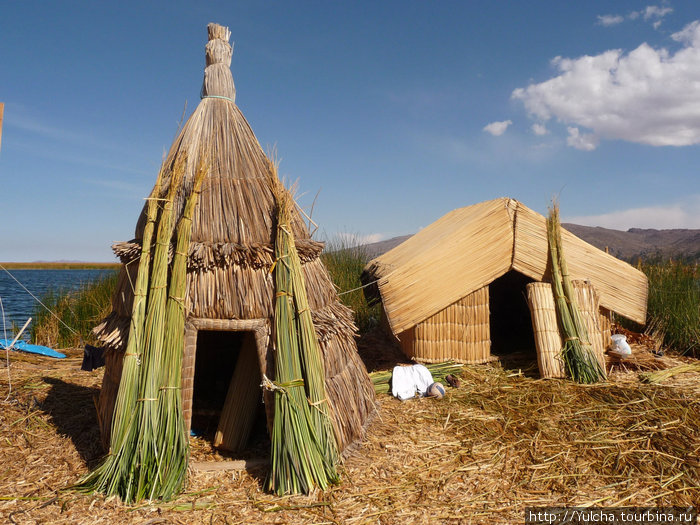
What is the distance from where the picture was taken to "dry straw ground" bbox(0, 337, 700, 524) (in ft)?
9.71

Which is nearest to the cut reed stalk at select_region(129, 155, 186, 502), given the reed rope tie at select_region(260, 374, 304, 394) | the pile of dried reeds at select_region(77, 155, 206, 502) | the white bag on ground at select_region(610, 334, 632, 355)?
the pile of dried reeds at select_region(77, 155, 206, 502)

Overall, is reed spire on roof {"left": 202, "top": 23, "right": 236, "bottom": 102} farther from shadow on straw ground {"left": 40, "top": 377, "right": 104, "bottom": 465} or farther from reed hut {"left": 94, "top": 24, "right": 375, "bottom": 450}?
shadow on straw ground {"left": 40, "top": 377, "right": 104, "bottom": 465}

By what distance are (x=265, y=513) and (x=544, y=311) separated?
3.88m

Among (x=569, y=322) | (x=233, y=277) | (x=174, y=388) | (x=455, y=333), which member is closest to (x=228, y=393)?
(x=174, y=388)

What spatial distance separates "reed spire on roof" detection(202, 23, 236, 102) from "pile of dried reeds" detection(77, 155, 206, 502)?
41.0 inches

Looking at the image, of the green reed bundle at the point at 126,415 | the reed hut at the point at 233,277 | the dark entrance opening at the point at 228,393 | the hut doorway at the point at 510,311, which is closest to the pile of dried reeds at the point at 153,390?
the green reed bundle at the point at 126,415

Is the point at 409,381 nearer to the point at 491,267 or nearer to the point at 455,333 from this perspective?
the point at 455,333

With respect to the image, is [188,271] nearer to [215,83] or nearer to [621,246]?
[215,83]

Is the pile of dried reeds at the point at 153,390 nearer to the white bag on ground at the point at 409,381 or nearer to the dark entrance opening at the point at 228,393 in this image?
the dark entrance opening at the point at 228,393

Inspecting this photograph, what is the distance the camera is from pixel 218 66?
4.00 metres

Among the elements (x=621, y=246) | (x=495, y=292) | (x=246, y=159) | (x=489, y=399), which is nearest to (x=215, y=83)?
(x=246, y=159)

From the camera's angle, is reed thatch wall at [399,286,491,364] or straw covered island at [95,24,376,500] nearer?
straw covered island at [95,24,376,500]

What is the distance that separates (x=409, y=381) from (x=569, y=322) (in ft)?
6.34

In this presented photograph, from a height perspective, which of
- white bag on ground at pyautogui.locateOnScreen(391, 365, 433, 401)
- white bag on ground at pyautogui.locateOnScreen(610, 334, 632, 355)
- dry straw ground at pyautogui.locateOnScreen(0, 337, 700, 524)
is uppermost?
white bag on ground at pyautogui.locateOnScreen(610, 334, 632, 355)
